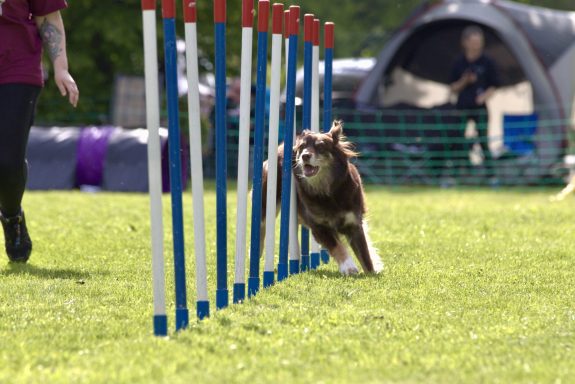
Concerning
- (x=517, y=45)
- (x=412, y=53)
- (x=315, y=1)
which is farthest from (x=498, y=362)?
(x=315, y=1)

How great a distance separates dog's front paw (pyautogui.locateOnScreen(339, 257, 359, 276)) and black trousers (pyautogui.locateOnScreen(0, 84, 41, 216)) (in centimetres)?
189

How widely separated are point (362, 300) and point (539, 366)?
165 cm

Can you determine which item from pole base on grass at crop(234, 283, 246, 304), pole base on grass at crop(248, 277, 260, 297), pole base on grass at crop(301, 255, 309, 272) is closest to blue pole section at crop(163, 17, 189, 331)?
pole base on grass at crop(234, 283, 246, 304)

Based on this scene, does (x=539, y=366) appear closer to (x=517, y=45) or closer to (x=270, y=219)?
(x=270, y=219)

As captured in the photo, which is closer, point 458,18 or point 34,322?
point 34,322

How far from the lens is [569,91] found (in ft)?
52.5

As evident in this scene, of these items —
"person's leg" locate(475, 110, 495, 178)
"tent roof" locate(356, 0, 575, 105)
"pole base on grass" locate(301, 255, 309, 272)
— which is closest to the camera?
"pole base on grass" locate(301, 255, 309, 272)

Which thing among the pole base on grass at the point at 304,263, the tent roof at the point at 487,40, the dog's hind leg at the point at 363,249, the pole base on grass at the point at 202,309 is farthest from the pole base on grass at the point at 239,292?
the tent roof at the point at 487,40

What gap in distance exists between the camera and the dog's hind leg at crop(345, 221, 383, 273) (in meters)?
6.86

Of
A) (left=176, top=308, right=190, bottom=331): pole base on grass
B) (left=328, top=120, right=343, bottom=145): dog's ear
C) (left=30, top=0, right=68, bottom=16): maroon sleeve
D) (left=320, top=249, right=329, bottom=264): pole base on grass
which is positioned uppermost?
(left=30, top=0, right=68, bottom=16): maroon sleeve

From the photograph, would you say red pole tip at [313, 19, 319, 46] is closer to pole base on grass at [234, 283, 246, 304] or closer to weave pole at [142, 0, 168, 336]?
pole base on grass at [234, 283, 246, 304]

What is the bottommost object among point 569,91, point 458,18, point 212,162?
point 212,162

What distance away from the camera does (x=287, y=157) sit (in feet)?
20.9

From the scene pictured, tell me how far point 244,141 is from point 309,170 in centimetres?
133
